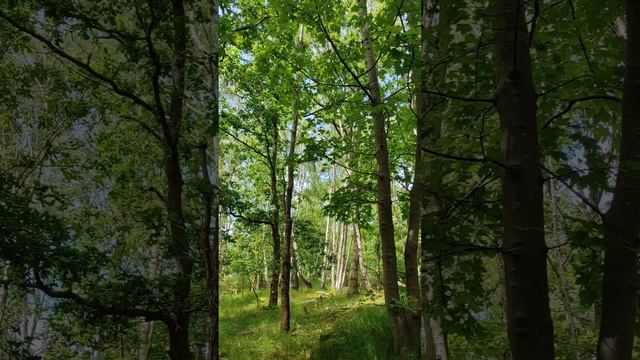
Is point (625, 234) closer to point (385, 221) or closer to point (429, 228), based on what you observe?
point (429, 228)

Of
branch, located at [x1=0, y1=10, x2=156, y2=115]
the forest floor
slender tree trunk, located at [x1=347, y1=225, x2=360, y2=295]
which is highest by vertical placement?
branch, located at [x1=0, y1=10, x2=156, y2=115]

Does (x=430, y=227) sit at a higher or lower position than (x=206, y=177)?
lower

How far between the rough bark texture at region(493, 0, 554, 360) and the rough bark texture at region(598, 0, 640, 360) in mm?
293

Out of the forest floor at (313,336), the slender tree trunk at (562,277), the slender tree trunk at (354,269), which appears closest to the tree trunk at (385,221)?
the forest floor at (313,336)

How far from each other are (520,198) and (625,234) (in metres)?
0.47

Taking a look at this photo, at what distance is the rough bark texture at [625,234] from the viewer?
1.62m

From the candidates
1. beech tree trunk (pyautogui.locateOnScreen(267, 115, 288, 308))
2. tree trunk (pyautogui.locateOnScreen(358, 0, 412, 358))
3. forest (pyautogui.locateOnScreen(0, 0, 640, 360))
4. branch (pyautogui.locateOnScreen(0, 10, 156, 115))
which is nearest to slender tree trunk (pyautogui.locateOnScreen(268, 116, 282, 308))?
beech tree trunk (pyautogui.locateOnScreen(267, 115, 288, 308))

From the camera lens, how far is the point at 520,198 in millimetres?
1595

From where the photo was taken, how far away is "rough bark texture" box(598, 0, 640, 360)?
1621 millimetres

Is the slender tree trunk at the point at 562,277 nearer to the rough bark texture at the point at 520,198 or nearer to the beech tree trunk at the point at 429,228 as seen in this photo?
the beech tree trunk at the point at 429,228

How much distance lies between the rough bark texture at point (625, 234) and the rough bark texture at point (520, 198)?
0.29 metres

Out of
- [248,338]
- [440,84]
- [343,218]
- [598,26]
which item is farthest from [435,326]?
[248,338]

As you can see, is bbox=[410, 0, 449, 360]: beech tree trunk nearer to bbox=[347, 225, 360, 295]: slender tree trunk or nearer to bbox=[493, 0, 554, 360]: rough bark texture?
bbox=[493, 0, 554, 360]: rough bark texture

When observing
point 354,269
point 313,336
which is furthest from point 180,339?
point 354,269
